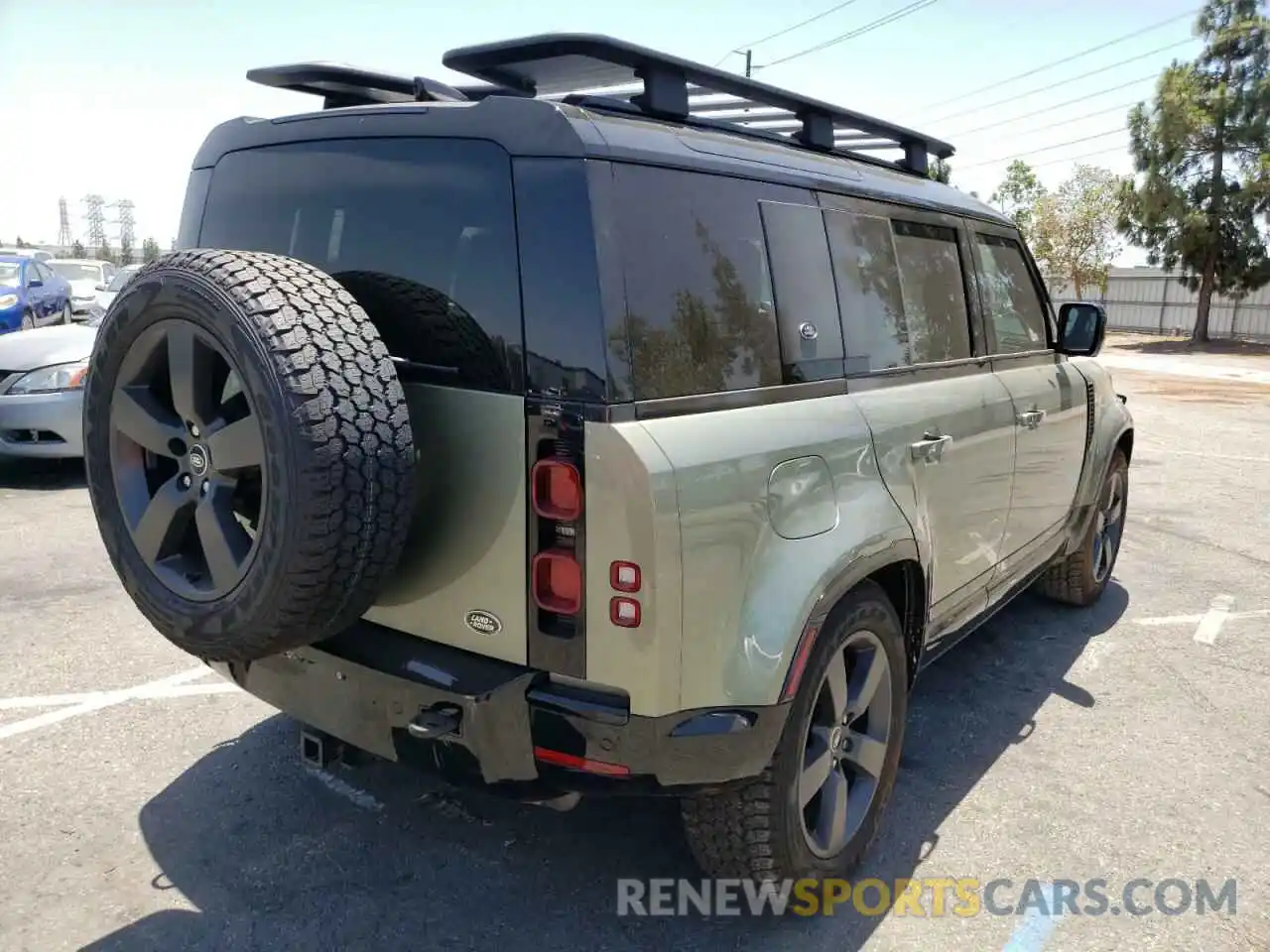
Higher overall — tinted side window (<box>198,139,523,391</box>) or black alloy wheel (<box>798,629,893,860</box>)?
tinted side window (<box>198,139,523,391</box>)

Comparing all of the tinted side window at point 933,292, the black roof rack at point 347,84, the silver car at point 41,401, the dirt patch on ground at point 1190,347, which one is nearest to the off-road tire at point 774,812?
the tinted side window at point 933,292

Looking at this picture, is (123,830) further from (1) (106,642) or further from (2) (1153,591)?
(2) (1153,591)

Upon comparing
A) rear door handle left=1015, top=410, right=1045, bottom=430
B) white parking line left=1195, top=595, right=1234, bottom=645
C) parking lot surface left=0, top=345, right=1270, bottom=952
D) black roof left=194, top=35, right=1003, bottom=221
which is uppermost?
black roof left=194, top=35, right=1003, bottom=221

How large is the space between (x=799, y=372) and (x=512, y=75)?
1.14m

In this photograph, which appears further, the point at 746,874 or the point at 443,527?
the point at 746,874

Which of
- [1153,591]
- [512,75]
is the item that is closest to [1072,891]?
[512,75]

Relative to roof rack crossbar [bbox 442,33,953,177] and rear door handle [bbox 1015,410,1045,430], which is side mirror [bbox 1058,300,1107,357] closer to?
rear door handle [bbox 1015,410,1045,430]

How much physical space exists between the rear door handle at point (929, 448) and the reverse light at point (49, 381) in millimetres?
6269

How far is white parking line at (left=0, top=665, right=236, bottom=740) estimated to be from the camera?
143 inches

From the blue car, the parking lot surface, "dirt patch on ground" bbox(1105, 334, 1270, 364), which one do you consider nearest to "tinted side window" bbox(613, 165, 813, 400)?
the parking lot surface

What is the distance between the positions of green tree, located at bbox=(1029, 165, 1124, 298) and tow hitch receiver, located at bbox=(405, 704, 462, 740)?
42.6 meters

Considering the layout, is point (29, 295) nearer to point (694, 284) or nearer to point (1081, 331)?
point (1081, 331)

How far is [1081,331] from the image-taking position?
14.3 ft

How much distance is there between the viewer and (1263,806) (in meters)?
3.38
